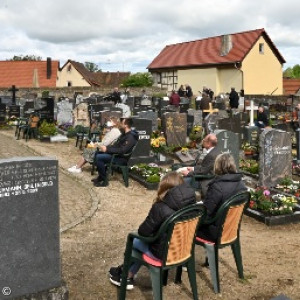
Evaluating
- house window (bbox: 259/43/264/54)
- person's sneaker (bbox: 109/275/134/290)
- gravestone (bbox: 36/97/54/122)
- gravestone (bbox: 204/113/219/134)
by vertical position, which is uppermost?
house window (bbox: 259/43/264/54)

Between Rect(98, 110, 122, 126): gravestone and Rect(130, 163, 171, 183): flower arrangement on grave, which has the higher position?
Rect(98, 110, 122, 126): gravestone

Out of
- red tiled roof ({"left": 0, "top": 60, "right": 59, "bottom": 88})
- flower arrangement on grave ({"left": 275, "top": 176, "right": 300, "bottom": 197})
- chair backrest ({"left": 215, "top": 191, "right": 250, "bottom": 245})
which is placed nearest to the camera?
chair backrest ({"left": 215, "top": 191, "right": 250, "bottom": 245})

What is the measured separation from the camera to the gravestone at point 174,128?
619 inches

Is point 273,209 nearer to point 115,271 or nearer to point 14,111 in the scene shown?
point 115,271

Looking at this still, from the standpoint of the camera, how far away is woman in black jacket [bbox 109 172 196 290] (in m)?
5.12

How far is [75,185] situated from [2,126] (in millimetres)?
11661

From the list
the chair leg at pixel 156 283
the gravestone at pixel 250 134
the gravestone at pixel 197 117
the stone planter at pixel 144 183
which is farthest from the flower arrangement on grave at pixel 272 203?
the gravestone at pixel 197 117

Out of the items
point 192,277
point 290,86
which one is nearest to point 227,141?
point 192,277

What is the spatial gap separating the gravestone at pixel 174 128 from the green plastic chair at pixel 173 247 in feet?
34.3

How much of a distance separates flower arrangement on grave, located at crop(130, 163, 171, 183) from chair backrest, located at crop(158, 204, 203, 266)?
579 centimetres

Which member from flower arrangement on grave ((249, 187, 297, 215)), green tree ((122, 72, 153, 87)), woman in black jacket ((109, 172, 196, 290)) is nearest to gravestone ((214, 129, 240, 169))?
flower arrangement on grave ((249, 187, 297, 215))

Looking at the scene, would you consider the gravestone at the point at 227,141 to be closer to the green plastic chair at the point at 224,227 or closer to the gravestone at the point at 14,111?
the green plastic chair at the point at 224,227

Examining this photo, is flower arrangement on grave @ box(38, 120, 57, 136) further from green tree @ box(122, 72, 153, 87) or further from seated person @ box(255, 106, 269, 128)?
green tree @ box(122, 72, 153, 87)

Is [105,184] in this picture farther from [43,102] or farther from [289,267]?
[43,102]
